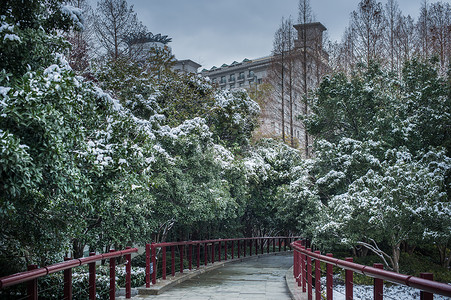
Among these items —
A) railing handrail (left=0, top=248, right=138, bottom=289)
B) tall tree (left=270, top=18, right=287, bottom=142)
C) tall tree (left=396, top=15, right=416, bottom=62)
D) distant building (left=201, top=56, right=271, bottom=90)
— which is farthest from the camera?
distant building (left=201, top=56, right=271, bottom=90)

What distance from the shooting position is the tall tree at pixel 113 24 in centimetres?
2178

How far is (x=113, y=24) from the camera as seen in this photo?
21.8m

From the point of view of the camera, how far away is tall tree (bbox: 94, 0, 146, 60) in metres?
21.8

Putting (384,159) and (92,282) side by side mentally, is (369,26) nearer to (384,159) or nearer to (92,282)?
(384,159)

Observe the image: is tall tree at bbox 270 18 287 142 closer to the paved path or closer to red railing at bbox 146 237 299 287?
red railing at bbox 146 237 299 287

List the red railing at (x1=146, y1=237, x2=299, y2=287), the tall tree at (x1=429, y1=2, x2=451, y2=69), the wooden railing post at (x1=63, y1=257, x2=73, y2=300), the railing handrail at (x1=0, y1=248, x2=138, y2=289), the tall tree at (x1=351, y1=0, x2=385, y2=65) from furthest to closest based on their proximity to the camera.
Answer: the tall tree at (x1=351, y1=0, x2=385, y2=65)
the tall tree at (x1=429, y1=2, x2=451, y2=69)
the red railing at (x1=146, y1=237, x2=299, y2=287)
the wooden railing post at (x1=63, y1=257, x2=73, y2=300)
the railing handrail at (x1=0, y1=248, x2=138, y2=289)

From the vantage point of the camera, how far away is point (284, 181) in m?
25.4

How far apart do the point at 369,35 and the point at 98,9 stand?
51.9ft

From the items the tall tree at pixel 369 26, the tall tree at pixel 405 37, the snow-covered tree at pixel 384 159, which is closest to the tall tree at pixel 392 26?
the tall tree at pixel 405 37

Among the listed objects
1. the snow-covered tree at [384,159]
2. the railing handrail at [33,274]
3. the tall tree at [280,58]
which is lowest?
the railing handrail at [33,274]

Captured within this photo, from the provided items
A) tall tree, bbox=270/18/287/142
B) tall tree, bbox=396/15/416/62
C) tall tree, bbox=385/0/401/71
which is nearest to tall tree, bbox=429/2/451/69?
tall tree, bbox=396/15/416/62

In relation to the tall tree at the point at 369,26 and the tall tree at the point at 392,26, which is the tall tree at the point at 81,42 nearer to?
the tall tree at the point at 369,26

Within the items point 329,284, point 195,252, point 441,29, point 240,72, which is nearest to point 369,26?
point 441,29

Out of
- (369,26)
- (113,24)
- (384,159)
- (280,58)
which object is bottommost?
(384,159)
